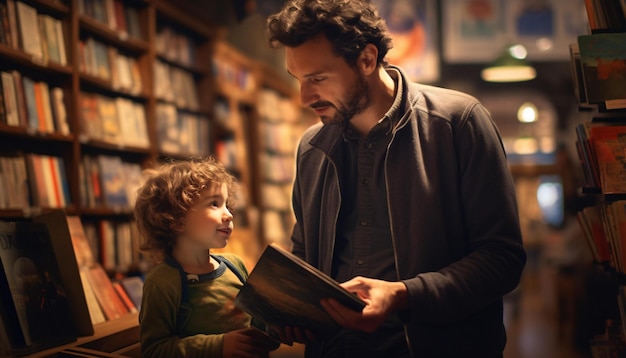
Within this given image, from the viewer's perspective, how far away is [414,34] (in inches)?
311

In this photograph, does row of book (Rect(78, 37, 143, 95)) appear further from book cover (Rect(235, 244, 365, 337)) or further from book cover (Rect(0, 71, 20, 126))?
book cover (Rect(235, 244, 365, 337))

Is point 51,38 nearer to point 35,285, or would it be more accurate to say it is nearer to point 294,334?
point 35,285

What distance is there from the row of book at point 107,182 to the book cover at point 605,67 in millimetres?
2985

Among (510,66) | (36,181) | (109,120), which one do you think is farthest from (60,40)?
(510,66)

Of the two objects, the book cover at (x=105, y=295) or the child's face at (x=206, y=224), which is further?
the book cover at (x=105, y=295)

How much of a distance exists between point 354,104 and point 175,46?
13.8 feet

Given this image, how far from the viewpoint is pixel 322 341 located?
85.7 inches

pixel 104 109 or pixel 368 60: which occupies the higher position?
pixel 104 109

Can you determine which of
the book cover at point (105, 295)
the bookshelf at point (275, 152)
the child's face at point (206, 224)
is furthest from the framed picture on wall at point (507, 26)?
the child's face at point (206, 224)

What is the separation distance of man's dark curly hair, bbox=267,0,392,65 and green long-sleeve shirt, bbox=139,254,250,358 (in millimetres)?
745

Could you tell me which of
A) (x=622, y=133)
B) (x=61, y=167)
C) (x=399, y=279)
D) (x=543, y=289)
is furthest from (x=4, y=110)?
(x=543, y=289)

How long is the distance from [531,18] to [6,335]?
7088 millimetres

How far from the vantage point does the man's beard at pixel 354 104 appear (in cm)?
215

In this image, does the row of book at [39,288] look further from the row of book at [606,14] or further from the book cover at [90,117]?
the book cover at [90,117]
